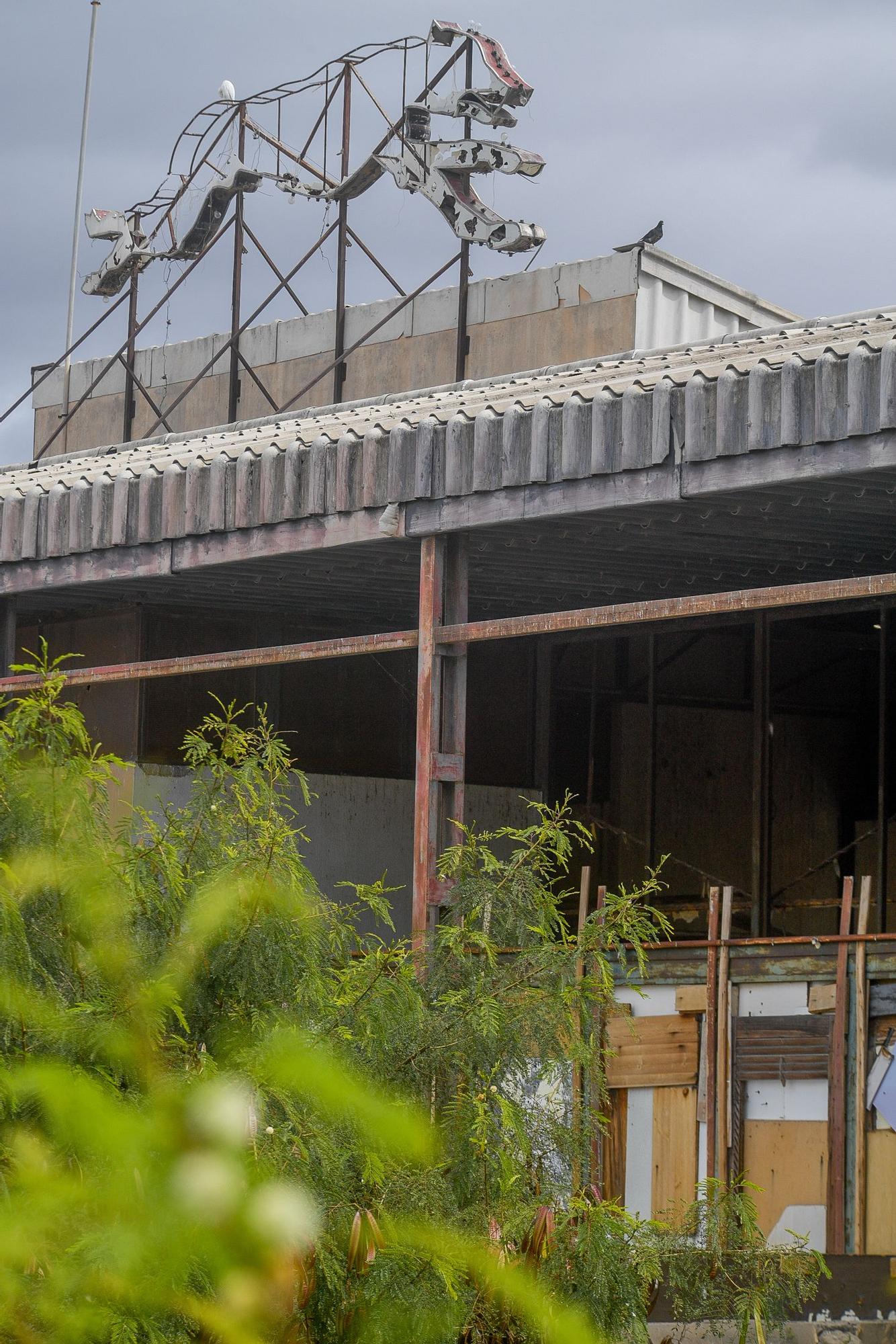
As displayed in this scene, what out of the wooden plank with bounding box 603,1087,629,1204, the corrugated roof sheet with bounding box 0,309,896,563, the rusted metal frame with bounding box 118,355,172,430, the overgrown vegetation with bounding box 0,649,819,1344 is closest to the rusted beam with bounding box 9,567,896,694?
the corrugated roof sheet with bounding box 0,309,896,563

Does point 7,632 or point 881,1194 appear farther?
point 7,632

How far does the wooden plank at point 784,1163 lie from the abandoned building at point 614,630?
17 mm

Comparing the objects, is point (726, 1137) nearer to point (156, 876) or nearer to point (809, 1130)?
point (809, 1130)

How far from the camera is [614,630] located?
18.8 m

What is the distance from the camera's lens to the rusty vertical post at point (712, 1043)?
10211 mm

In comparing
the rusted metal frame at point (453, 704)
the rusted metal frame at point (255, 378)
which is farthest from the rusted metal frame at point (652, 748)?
the rusted metal frame at point (453, 704)

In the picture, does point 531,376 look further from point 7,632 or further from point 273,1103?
point 273,1103

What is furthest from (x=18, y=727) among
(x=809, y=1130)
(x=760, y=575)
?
(x=760, y=575)

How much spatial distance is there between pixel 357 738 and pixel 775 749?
15.0 feet

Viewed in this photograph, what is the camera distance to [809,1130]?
9984 mm

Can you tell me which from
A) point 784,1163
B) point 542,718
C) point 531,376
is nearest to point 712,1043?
point 784,1163

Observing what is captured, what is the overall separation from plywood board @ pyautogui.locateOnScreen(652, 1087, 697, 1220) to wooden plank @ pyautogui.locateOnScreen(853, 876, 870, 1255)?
1036mm

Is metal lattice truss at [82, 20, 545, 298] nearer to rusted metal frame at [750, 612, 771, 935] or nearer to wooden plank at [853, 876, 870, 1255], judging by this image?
rusted metal frame at [750, 612, 771, 935]

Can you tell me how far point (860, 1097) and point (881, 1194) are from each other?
1.68 feet
